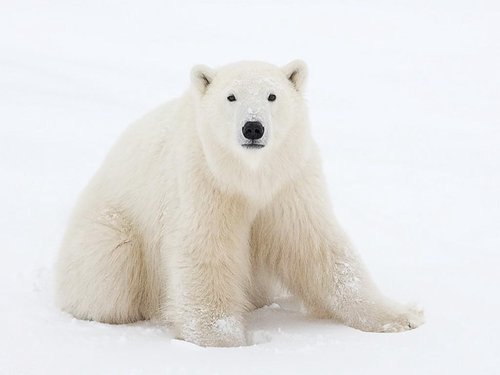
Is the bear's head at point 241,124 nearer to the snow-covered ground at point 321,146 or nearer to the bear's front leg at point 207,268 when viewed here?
the bear's front leg at point 207,268

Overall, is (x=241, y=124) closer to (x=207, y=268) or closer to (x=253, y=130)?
(x=253, y=130)

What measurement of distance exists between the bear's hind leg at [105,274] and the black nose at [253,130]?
1285 millimetres

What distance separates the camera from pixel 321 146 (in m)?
10.1

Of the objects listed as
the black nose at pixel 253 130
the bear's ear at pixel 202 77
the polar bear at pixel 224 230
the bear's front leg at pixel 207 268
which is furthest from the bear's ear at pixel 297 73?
the bear's front leg at pixel 207 268

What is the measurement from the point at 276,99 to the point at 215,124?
1.25ft

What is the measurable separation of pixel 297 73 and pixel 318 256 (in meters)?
1.12

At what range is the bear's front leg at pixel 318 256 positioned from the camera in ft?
16.2

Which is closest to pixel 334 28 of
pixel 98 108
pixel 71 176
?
pixel 98 108

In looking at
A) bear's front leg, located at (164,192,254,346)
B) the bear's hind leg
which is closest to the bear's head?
bear's front leg, located at (164,192,254,346)

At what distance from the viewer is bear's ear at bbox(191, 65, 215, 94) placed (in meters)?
5.00

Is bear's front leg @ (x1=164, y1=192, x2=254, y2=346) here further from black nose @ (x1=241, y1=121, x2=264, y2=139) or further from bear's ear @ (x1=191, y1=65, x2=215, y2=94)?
bear's ear @ (x1=191, y1=65, x2=215, y2=94)

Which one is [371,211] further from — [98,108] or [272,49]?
[272,49]

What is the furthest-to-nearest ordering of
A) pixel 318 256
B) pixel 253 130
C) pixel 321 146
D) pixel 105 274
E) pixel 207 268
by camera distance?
pixel 321 146 → pixel 105 274 → pixel 318 256 → pixel 207 268 → pixel 253 130

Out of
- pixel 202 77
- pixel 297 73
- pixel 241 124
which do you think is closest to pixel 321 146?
pixel 297 73
